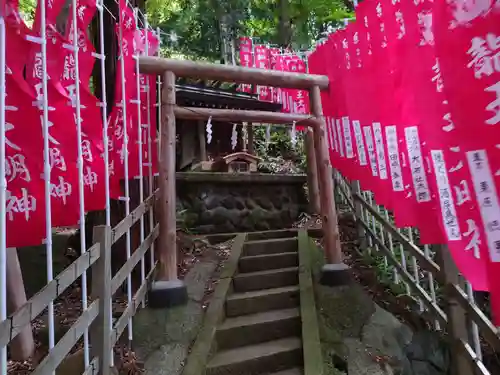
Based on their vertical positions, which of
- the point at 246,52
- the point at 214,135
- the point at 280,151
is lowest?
the point at 280,151

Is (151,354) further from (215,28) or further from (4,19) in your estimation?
(215,28)

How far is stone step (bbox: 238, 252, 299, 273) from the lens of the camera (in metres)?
5.77

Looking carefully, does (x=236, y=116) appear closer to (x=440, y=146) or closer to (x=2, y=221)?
(x=440, y=146)

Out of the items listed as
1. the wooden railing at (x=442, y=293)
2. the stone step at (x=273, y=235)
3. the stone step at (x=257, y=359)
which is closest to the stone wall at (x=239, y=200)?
the stone step at (x=273, y=235)

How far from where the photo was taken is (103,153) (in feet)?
10.1

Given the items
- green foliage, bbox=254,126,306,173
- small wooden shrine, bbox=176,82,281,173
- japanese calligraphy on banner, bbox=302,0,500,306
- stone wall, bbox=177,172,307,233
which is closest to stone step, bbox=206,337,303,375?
japanese calligraphy on banner, bbox=302,0,500,306

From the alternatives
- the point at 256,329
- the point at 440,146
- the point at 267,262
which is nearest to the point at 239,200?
the point at 267,262

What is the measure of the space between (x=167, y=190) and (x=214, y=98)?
4.71 metres

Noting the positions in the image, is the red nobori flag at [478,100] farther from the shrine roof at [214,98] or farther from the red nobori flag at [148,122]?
the shrine roof at [214,98]

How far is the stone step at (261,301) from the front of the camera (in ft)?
15.6

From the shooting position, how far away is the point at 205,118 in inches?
211

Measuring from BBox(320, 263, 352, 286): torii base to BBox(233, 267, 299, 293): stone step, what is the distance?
407mm

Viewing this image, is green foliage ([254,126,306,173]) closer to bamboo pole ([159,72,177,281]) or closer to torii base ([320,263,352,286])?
torii base ([320,263,352,286])

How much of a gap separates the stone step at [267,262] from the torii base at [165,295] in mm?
1400
